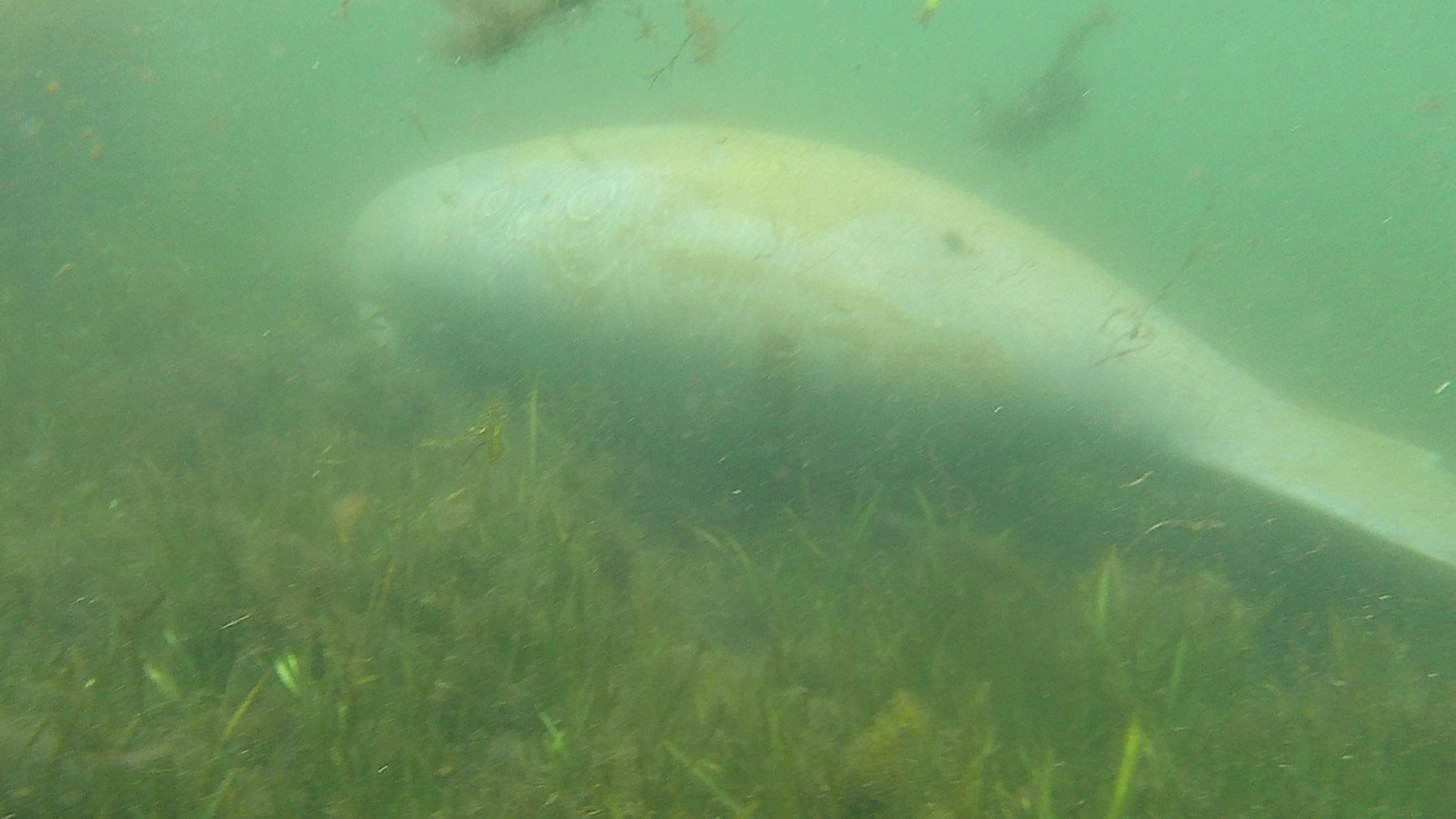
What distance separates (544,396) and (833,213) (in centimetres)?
168

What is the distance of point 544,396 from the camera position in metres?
3.93

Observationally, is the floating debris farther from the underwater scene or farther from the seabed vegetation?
the seabed vegetation

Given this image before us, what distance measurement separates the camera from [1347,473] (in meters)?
3.55

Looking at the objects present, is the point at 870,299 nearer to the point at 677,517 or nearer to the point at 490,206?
the point at 677,517

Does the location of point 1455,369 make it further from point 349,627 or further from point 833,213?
point 349,627

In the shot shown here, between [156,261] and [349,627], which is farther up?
[156,261]

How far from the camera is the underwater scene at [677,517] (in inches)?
81.9

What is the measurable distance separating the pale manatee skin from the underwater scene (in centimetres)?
2

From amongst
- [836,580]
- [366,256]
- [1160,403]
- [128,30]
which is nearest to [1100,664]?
[836,580]

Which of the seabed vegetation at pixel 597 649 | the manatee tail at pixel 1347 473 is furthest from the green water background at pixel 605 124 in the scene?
the seabed vegetation at pixel 597 649

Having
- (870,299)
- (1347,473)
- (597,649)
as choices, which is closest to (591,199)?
(870,299)

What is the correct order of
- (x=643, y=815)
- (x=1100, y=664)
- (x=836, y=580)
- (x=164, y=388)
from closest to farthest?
(x=643, y=815), (x=1100, y=664), (x=836, y=580), (x=164, y=388)

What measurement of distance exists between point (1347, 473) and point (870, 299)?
2.35 metres

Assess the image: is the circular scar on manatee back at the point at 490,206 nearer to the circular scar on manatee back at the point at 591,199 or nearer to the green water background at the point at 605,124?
the circular scar on manatee back at the point at 591,199
